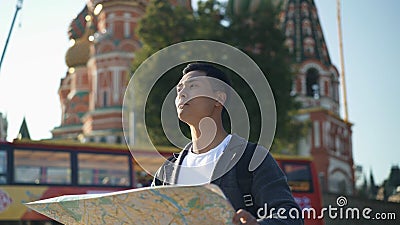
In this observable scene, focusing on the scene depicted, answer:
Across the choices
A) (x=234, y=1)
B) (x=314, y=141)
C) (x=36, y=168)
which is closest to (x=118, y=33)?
(x=234, y=1)

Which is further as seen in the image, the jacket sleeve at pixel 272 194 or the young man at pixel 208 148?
the young man at pixel 208 148

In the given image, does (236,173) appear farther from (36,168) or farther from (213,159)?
(36,168)

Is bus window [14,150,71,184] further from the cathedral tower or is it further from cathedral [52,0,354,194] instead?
the cathedral tower

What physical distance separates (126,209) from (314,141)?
3860 centimetres

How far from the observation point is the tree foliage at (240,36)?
72.5 feet

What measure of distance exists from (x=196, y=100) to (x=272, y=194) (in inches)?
21.4

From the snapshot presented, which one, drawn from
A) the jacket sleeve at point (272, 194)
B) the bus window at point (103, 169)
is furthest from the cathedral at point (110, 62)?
the jacket sleeve at point (272, 194)

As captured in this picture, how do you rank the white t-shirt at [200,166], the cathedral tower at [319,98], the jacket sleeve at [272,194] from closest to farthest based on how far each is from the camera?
the jacket sleeve at [272,194]
the white t-shirt at [200,166]
the cathedral tower at [319,98]

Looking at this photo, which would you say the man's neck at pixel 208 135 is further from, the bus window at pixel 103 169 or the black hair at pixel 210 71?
the bus window at pixel 103 169

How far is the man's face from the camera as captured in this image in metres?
2.59

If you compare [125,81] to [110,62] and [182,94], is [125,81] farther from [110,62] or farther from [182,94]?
[182,94]

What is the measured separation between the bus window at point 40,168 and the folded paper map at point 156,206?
11281 mm

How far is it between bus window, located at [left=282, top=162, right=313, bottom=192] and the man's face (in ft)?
41.8

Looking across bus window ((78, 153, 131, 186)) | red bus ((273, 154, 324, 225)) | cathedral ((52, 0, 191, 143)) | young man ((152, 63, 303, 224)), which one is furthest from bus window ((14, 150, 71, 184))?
cathedral ((52, 0, 191, 143))
